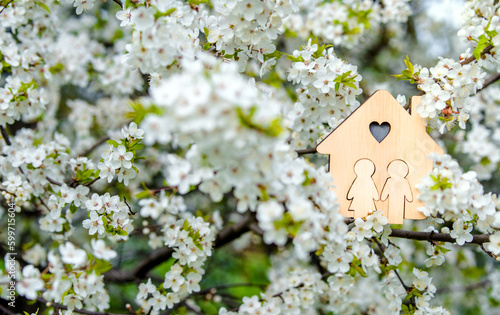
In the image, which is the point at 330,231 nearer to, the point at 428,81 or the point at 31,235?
the point at 428,81

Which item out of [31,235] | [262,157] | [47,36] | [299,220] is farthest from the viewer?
[31,235]

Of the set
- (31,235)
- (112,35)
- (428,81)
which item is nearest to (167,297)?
(428,81)

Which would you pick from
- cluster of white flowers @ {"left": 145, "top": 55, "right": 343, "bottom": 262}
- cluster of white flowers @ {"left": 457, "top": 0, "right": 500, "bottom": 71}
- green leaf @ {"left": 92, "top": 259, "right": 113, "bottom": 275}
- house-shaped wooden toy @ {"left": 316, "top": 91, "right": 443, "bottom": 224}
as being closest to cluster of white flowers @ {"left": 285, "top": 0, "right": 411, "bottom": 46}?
cluster of white flowers @ {"left": 457, "top": 0, "right": 500, "bottom": 71}

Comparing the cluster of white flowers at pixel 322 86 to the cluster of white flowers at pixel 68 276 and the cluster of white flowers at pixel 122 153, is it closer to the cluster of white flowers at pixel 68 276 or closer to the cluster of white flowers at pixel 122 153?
the cluster of white flowers at pixel 122 153

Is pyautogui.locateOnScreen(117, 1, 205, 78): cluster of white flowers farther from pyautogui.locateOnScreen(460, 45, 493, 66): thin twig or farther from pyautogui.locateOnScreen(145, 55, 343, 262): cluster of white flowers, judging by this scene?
pyautogui.locateOnScreen(460, 45, 493, 66): thin twig

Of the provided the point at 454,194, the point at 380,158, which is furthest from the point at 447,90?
the point at 454,194

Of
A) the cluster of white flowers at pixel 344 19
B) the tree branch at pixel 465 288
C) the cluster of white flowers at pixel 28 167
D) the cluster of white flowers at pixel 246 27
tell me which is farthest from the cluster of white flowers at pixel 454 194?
the tree branch at pixel 465 288

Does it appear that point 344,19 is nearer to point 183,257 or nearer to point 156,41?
point 156,41
